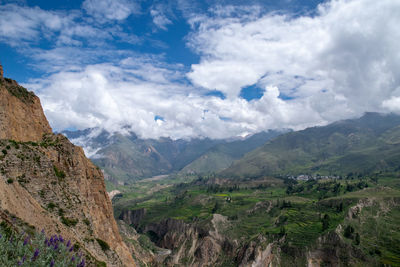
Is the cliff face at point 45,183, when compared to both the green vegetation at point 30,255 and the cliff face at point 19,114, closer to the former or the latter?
the cliff face at point 19,114

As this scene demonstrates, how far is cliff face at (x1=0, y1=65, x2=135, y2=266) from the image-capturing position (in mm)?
41219

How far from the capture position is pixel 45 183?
50812 mm

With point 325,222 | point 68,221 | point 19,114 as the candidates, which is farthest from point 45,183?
point 325,222

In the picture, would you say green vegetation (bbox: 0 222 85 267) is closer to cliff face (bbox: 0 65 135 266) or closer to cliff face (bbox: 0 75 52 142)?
cliff face (bbox: 0 65 135 266)

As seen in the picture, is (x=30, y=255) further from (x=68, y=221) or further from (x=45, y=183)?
(x=45, y=183)

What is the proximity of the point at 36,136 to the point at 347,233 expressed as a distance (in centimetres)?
12984

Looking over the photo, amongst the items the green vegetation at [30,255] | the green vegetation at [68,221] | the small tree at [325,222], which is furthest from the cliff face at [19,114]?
the small tree at [325,222]

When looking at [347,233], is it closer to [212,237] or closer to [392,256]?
[392,256]

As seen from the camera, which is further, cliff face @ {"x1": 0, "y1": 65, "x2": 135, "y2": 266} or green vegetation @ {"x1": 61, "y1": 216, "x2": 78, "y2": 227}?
green vegetation @ {"x1": 61, "y1": 216, "x2": 78, "y2": 227}

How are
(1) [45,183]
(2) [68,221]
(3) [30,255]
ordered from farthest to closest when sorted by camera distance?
(1) [45,183] < (2) [68,221] < (3) [30,255]

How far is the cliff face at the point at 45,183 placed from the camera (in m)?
41.2

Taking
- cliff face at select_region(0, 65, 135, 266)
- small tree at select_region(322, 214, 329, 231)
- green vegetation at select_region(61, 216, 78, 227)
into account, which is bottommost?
small tree at select_region(322, 214, 329, 231)

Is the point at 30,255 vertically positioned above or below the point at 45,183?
below

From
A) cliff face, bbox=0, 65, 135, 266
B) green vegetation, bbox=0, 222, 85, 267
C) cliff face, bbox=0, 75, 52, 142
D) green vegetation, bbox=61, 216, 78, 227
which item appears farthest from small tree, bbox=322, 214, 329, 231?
cliff face, bbox=0, 75, 52, 142
